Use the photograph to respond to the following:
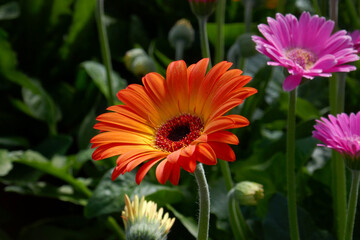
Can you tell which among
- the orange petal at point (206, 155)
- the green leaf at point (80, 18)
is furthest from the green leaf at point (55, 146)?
the orange petal at point (206, 155)

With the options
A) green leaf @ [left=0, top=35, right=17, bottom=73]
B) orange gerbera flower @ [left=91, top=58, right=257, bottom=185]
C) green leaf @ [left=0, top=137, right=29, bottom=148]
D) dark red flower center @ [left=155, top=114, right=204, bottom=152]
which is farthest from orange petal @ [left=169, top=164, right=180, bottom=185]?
green leaf @ [left=0, top=35, right=17, bottom=73]

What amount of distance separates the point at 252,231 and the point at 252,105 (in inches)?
13.1

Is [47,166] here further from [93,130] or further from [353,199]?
[353,199]

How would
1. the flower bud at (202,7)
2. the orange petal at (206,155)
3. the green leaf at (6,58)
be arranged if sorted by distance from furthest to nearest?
the green leaf at (6,58) → the flower bud at (202,7) → the orange petal at (206,155)

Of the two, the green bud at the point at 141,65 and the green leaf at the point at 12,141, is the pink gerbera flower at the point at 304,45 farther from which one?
the green leaf at the point at 12,141

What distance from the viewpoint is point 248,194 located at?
791 millimetres

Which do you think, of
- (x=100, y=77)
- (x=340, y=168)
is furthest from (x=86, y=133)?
(x=340, y=168)

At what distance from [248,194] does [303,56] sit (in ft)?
0.75

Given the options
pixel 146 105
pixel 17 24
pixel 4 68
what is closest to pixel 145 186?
pixel 146 105

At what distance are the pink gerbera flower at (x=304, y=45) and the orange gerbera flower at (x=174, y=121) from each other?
6 cm

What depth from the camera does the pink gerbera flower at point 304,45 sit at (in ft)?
2.11

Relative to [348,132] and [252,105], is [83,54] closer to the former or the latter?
[252,105]

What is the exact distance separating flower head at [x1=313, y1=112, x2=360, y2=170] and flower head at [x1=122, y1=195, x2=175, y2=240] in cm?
23

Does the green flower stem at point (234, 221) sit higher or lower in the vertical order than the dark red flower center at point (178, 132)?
lower
